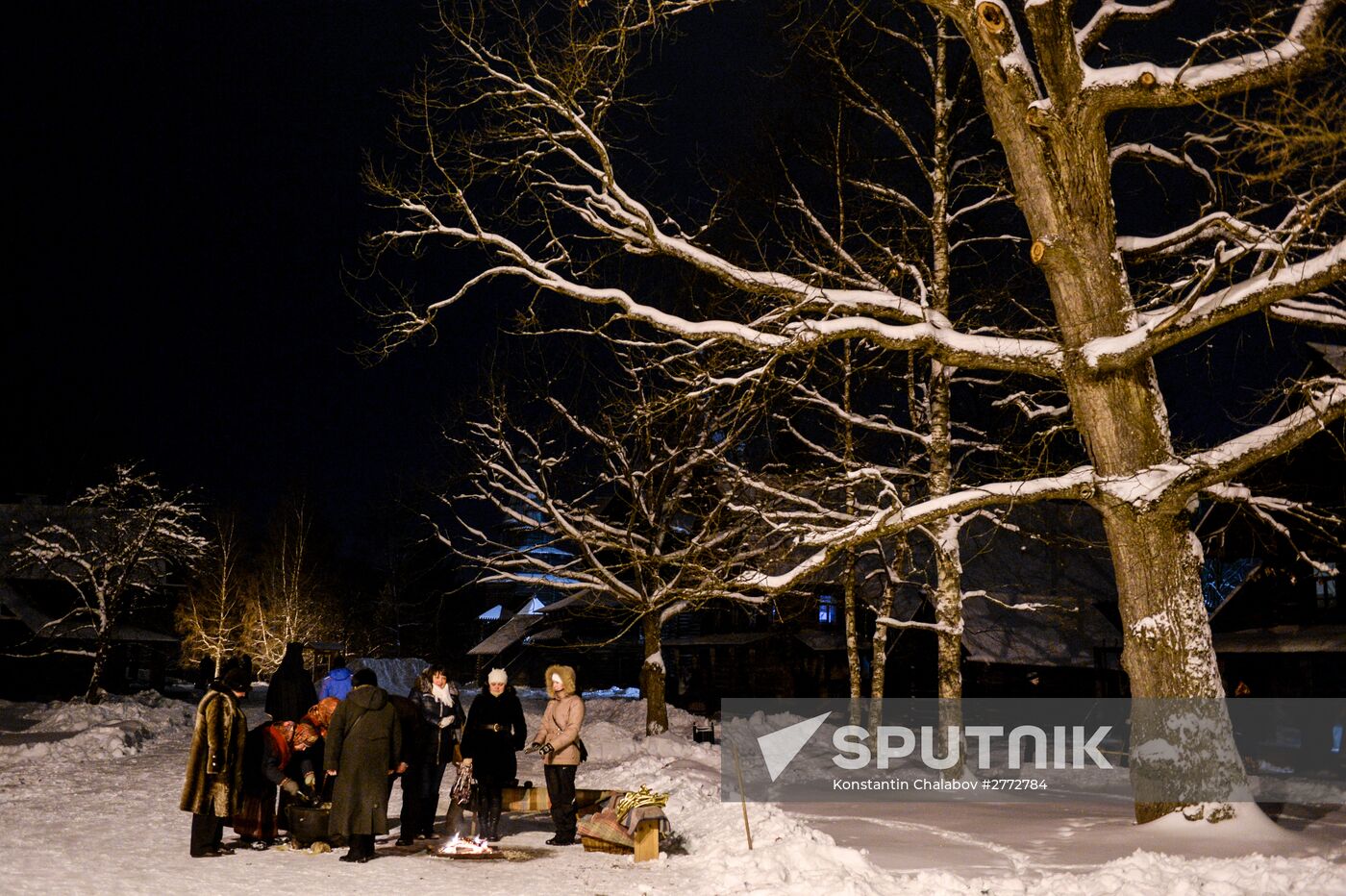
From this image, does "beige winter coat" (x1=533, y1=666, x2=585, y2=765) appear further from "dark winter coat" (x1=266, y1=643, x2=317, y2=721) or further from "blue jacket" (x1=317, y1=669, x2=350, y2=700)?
"blue jacket" (x1=317, y1=669, x2=350, y2=700)

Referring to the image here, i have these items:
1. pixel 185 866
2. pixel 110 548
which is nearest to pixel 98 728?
pixel 185 866

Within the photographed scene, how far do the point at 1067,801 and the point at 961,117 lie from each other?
1122 centimetres

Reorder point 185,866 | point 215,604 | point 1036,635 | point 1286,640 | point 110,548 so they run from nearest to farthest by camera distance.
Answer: point 185,866, point 1286,640, point 1036,635, point 110,548, point 215,604

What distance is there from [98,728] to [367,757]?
1750 cm

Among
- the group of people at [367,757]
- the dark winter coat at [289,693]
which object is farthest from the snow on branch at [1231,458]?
the dark winter coat at [289,693]

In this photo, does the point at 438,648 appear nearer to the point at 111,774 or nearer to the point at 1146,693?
the point at 111,774

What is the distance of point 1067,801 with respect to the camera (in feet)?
51.0

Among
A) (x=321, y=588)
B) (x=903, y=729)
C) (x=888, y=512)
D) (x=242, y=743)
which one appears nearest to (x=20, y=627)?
(x=321, y=588)

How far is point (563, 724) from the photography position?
1145 cm

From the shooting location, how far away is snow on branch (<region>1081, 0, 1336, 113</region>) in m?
8.84

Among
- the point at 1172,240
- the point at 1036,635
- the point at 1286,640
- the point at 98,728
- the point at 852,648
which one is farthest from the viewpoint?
the point at 1036,635

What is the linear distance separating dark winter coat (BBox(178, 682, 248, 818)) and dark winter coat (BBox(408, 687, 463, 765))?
1.74m

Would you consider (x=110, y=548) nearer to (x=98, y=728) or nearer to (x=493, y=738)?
(x=98, y=728)

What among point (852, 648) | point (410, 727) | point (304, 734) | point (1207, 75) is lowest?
point (304, 734)
